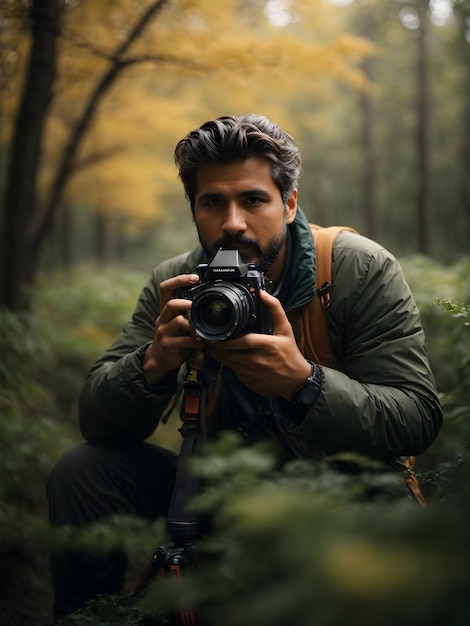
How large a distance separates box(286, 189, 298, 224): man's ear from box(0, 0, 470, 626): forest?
64 cm

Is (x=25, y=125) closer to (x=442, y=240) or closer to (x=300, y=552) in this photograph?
(x=300, y=552)

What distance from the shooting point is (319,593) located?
658 mm

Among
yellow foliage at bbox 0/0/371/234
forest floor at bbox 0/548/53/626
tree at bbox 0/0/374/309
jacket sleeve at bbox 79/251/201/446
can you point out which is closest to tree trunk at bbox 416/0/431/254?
yellow foliage at bbox 0/0/371/234

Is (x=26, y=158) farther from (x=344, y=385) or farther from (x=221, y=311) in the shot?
(x=344, y=385)

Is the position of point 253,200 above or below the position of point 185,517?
above

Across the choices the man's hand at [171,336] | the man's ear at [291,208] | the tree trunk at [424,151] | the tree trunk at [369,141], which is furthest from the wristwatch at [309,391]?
the tree trunk at [369,141]

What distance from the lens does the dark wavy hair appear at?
2.21m

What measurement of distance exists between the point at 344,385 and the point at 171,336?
0.59 metres

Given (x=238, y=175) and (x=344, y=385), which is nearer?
(x=344, y=385)

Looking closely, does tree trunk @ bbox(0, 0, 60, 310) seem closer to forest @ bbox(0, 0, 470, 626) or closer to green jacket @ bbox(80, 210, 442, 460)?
forest @ bbox(0, 0, 470, 626)

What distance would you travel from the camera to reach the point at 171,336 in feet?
6.55

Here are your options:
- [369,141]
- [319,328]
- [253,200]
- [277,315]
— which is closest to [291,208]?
[253,200]

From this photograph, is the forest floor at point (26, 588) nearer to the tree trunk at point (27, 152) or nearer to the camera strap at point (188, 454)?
the camera strap at point (188, 454)

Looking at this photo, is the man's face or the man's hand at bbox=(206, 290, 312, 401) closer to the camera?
the man's hand at bbox=(206, 290, 312, 401)
